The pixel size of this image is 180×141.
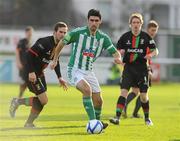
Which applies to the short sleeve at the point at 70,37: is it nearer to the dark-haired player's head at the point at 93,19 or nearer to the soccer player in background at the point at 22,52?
the dark-haired player's head at the point at 93,19

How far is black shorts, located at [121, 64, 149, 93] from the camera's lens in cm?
1372

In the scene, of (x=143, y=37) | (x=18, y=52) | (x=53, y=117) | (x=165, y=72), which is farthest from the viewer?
(x=165, y=72)

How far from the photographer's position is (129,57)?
1386 cm

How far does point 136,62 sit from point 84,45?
2067 millimetres

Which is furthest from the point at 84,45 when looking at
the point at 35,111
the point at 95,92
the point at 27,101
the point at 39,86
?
the point at 27,101

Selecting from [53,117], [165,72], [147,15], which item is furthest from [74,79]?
[147,15]

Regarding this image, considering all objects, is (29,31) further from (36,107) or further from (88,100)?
(88,100)

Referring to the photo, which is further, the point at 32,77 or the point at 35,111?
the point at 35,111

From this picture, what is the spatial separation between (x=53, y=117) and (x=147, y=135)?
4116mm

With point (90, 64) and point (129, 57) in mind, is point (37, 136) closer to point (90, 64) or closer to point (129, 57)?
point (90, 64)

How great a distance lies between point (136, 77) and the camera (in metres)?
13.8

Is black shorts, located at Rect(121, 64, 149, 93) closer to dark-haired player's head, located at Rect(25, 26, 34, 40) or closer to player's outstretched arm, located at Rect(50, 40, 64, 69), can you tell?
player's outstretched arm, located at Rect(50, 40, 64, 69)

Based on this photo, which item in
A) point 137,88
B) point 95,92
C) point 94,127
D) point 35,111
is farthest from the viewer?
point 137,88

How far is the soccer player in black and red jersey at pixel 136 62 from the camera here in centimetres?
1371
